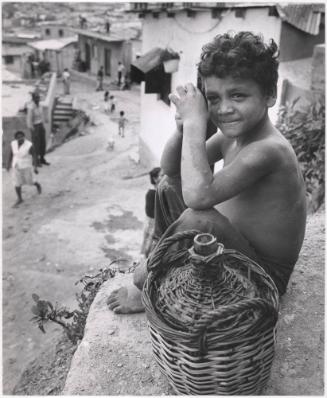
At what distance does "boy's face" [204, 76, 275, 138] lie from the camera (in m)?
1.94

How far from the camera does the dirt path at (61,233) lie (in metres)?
4.77

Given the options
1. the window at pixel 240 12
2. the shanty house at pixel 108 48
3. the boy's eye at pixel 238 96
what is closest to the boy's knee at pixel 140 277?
the boy's eye at pixel 238 96

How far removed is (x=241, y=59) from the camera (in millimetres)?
1896

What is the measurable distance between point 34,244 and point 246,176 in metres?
5.57

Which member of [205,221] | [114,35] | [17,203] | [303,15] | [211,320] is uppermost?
[114,35]

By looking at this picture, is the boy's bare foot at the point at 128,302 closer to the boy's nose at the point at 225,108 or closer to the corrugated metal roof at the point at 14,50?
the boy's nose at the point at 225,108

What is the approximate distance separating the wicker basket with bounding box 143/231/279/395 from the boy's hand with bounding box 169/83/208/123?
603 millimetres

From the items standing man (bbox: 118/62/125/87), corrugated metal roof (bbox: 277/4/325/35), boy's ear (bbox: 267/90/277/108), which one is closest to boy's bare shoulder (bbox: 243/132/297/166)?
boy's ear (bbox: 267/90/277/108)

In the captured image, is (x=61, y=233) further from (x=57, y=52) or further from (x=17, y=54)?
(x=57, y=52)

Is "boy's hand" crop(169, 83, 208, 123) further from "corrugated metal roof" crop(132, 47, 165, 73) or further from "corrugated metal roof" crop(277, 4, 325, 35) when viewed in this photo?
"corrugated metal roof" crop(132, 47, 165, 73)

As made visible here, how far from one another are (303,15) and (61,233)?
4.89 m

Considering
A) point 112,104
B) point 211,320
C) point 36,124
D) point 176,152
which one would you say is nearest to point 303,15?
point 176,152

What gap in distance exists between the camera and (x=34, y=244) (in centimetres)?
692

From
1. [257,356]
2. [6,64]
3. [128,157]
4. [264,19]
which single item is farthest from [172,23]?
[6,64]
